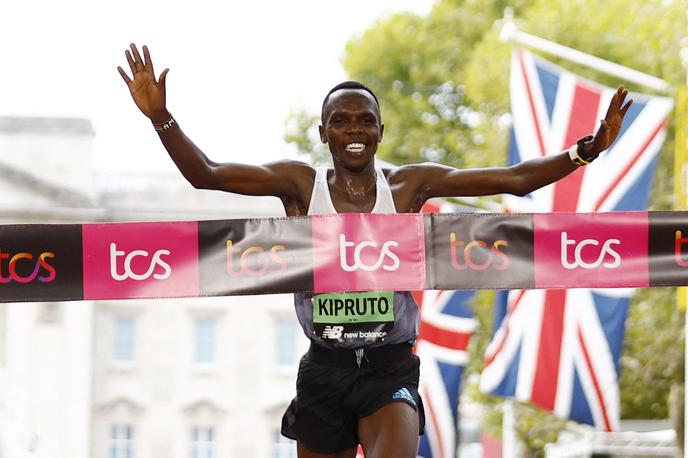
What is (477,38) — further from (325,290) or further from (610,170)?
(325,290)

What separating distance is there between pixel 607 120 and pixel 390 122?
28.7 m

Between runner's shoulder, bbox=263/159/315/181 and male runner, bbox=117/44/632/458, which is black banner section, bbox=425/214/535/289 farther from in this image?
runner's shoulder, bbox=263/159/315/181

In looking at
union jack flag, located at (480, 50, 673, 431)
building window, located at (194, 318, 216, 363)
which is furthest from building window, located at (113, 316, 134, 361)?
union jack flag, located at (480, 50, 673, 431)

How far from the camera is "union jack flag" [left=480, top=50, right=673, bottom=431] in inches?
615

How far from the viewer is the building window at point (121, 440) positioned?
61.2 metres

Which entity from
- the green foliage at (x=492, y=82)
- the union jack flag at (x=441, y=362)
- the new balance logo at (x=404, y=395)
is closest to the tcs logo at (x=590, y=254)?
the new balance logo at (x=404, y=395)

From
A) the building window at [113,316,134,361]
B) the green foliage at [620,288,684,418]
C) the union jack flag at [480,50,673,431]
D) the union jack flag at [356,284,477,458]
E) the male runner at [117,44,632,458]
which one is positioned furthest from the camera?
the building window at [113,316,134,361]

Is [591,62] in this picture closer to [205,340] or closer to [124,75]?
[124,75]

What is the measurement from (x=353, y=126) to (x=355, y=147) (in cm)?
8

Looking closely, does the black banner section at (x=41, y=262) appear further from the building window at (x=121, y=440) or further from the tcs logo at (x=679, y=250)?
the building window at (x=121, y=440)

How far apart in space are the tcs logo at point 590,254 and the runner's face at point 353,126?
990 millimetres

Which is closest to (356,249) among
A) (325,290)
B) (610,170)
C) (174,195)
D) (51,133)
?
(325,290)

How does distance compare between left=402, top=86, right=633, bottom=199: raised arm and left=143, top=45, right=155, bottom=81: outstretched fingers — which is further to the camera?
left=402, top=86, right=633, bottom=199: raised arm

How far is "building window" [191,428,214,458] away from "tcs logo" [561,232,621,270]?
183ft
